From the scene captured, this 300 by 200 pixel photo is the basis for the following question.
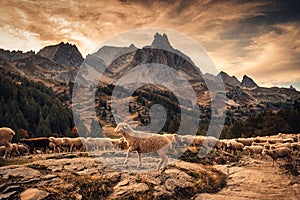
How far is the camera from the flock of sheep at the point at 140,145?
1772cm

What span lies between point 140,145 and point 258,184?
8.43 meters

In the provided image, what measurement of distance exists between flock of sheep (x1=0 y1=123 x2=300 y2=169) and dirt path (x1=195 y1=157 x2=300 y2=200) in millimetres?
3489

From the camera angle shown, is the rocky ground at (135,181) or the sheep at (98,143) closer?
the rocky ground at (135,181)

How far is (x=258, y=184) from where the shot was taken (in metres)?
15.9

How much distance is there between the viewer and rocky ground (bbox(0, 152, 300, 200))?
12.2 m

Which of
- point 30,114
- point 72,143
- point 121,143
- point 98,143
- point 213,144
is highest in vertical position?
point 30,114

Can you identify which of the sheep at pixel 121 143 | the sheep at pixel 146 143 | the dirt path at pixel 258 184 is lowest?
the dirt path at pixel 258 184

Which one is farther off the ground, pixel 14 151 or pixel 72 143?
pixel 72 143

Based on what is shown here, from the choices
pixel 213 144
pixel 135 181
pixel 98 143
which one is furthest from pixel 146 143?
pixel 98 143

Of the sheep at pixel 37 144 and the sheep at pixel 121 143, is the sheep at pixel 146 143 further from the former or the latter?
the sheep at pixel 37 144

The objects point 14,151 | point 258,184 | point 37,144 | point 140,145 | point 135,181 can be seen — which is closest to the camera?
point 135,181

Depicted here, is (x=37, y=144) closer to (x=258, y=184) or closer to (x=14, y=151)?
(x=14, y=151)

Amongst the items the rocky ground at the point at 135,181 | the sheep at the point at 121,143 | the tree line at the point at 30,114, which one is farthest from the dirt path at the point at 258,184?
the tree line at the point at 30,114

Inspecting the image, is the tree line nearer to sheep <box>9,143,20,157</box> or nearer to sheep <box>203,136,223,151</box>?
sheep <box>9,143,20,157</box>
